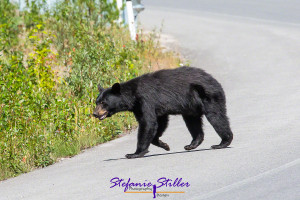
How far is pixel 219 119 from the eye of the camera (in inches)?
367

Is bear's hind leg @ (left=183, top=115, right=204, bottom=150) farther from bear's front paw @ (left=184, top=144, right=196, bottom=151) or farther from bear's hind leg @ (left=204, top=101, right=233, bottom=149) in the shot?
bear's hind leg @ (left=204, top=101, right=233, bottom=149)

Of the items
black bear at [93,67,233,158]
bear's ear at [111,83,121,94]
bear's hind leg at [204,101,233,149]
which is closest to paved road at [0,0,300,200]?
bear's hind leg at [204,101,233,149]

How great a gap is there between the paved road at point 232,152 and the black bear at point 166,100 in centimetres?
35

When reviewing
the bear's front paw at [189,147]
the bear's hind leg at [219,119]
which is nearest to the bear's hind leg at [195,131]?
the bear's front paw at [189,147]

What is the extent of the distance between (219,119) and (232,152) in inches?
21.8

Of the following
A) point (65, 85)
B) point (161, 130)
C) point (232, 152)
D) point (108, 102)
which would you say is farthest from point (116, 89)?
point (65, 85)

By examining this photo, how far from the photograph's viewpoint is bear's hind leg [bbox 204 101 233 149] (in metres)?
9.30

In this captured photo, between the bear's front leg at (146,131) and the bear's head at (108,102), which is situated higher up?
the bear's head at (108,102)

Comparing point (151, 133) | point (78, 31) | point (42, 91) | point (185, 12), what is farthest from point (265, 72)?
point (185, 12)

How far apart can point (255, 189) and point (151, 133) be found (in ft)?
8.82

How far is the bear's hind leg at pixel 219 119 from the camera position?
930 cm

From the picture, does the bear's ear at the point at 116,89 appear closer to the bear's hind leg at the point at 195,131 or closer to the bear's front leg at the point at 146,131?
the bear's front leg at the point at 146,131

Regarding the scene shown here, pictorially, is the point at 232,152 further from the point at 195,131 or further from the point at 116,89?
the point at 116,89

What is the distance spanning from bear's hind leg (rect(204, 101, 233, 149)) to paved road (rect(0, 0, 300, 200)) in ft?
0.64
